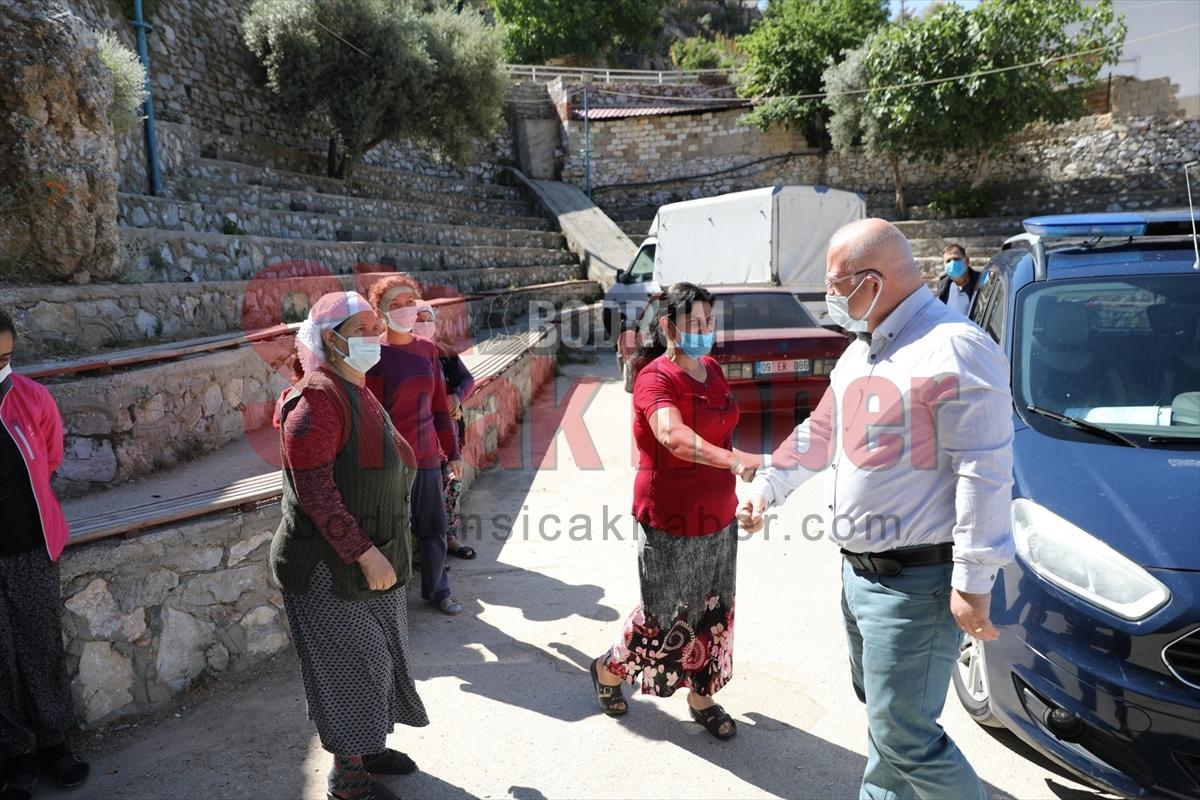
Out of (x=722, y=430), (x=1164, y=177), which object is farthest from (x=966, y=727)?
(x=1164, y=177)

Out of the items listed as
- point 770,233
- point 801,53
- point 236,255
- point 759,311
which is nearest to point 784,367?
point 759,311

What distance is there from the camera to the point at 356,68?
15430 mm

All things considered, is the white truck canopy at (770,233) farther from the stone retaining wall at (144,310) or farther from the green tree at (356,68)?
the green tree at (356,68)

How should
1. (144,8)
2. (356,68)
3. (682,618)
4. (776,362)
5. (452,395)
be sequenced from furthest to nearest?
(356,68)
(144,8)
(776,362)
(452,395)
(682,618)

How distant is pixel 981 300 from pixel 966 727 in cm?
239

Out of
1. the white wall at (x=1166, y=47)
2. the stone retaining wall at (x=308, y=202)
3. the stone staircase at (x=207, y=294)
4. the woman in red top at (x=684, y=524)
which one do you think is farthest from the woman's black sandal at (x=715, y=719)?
the white wall at (x=1166, y=47)

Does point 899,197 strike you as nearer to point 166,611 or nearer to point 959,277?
point 959,277

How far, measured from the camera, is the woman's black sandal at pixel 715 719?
2922 mm

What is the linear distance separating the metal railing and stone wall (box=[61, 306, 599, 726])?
26.3m

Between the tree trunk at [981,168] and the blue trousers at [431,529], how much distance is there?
1991 centimetres

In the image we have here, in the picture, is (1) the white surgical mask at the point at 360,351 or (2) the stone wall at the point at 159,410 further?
(2) the stone wall at the point at 159,410

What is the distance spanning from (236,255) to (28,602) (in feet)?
18.8

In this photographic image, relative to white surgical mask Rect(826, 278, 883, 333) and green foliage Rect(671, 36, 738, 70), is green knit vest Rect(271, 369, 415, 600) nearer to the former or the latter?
white surgical mask Rect(826, 278, 883, 333)

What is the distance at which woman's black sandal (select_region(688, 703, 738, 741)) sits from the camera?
9.59ft
